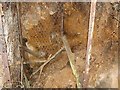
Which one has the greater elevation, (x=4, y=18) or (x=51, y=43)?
(x=4, y=18)

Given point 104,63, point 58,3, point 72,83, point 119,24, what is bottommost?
point 72,83

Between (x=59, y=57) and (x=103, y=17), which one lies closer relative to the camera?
(x=103, y=17)

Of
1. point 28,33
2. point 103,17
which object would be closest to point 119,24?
point 103,17

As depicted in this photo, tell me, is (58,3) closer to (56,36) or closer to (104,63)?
(56,36)

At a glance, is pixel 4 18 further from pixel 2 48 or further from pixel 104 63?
pixel 104 63

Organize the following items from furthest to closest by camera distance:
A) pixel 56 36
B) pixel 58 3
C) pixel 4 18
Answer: pixel 56 36
pixel 58 3
pixel 4 18

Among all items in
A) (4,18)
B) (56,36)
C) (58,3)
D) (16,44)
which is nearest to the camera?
(4,18)

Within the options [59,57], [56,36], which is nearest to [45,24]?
[56,36]
